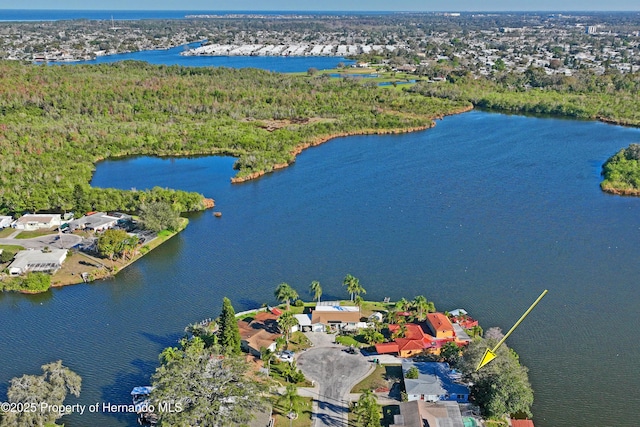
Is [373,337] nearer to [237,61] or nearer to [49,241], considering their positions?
[49,241]

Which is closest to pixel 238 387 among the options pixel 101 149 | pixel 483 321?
pixel 483 321

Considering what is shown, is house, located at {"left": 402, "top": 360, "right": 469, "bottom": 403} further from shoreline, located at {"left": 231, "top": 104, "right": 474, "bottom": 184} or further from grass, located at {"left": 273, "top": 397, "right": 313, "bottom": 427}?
shoreline, located at {"left": 231, "top": 104, "right": 474, "bottom": 184}

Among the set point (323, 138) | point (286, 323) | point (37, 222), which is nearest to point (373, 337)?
point (286, 323)

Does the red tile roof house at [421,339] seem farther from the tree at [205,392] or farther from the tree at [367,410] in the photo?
the tree at [205,392]

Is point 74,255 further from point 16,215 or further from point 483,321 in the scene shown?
point 483,321

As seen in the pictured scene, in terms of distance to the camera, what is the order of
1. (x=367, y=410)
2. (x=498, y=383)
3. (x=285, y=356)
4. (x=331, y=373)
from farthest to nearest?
(x=285, y=356) < (x=331, y=373) < (x=498, y=383) < (x=367, y=410)
